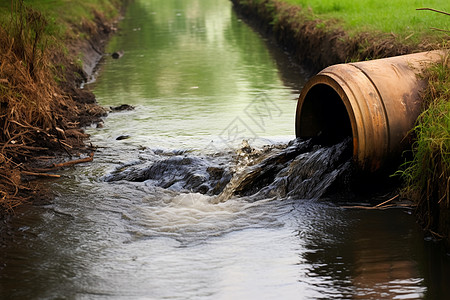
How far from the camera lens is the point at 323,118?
7742 mm

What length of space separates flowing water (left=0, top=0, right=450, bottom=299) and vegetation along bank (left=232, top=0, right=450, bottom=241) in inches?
15.6

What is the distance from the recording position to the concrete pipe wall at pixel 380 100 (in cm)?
621

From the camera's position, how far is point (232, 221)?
20.2ft

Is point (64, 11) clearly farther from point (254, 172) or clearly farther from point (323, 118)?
point (254, 172)

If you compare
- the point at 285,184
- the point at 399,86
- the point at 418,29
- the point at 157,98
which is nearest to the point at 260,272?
the point at 285,184

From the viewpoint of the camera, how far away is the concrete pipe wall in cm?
621

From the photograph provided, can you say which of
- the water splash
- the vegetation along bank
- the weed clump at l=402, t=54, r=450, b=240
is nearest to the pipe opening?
the water splash

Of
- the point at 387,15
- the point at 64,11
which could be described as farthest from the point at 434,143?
the point at 64,11

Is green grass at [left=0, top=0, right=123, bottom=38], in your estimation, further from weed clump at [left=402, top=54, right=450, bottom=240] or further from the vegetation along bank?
weed clump at [left=402, top=54, right=450, bottom=240]

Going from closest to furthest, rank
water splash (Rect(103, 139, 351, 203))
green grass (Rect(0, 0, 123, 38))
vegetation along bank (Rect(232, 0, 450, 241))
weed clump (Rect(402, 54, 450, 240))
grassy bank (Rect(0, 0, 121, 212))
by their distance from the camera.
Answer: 1. weed clump (Rect(402, 54, 450, 240))
2. vegetation along bank (Rect(232, 0, 450, 241))
3. water splash (Rect(103, 139, 351, 203))
4. grassy bank (Rect(0, 0, 121, 212))
5. green grass (Rect(0, 0, 123, 38))

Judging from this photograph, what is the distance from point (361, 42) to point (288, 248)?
18.6ft

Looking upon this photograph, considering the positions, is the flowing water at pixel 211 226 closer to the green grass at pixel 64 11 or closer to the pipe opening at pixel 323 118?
the pipe opening at pixel 323 118

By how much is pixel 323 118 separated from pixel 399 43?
2207 mm

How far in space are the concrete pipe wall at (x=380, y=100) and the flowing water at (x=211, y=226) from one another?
0.47m
